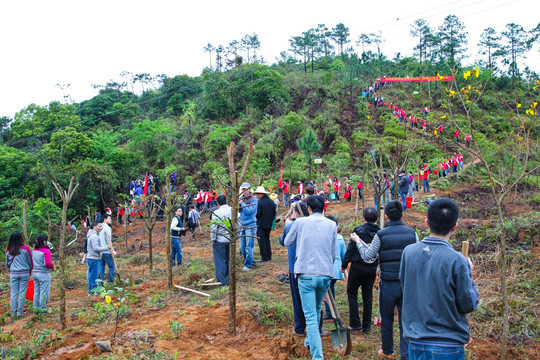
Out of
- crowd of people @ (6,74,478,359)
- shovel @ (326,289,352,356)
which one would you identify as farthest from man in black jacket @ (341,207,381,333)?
shovel @ (326,289,352,356)

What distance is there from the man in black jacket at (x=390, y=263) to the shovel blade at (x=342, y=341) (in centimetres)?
37

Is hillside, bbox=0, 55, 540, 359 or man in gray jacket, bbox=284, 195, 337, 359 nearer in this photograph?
man in gray jacket, bbox=284, 195, 337, 359

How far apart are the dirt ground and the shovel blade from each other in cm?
13

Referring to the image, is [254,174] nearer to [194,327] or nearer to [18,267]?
[18,267]

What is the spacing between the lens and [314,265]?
4094mm

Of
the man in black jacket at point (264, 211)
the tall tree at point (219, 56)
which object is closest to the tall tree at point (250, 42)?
the tall tree at point (219, 56)

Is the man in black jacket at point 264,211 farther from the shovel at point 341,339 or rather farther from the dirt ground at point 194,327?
the shovel at point 341,339

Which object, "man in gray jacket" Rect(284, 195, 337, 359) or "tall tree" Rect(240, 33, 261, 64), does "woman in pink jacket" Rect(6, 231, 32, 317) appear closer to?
"man in gray jacket" Rect(284, 195, 337, 359)

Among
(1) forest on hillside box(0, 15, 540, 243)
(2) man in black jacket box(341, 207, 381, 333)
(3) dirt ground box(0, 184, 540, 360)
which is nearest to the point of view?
(3) dirt ground box(0, 184, 540, 360)

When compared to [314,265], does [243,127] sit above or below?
above

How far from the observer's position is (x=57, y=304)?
822 centimetres

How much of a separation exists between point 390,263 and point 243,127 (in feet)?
102

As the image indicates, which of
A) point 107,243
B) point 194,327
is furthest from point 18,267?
point 194,327

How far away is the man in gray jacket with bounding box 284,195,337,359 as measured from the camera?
4086mm
